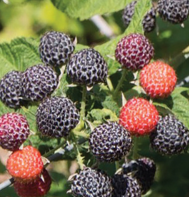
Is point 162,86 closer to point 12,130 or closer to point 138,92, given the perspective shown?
point 138,92

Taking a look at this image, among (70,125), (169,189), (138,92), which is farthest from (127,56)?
(169,189)

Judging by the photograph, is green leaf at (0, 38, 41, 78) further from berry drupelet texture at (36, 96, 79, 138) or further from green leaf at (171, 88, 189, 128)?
green leaf at (171, 88, 189, 128)

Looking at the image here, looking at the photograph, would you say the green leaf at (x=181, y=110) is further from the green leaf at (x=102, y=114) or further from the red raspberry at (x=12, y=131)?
the red raspberry at (x=12, y=131)

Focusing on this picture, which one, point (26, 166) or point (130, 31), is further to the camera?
point (130, 31)

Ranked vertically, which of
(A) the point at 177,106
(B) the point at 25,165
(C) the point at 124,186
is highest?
(B) the point at 25,165

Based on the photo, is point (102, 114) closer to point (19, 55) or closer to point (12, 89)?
point (12, 89)

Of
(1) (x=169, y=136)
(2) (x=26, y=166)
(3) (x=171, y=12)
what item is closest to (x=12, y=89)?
(2) (x=26, y=166)

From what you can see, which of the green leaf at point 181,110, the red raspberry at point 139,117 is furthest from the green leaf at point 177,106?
the red raspberry at point 139,117
